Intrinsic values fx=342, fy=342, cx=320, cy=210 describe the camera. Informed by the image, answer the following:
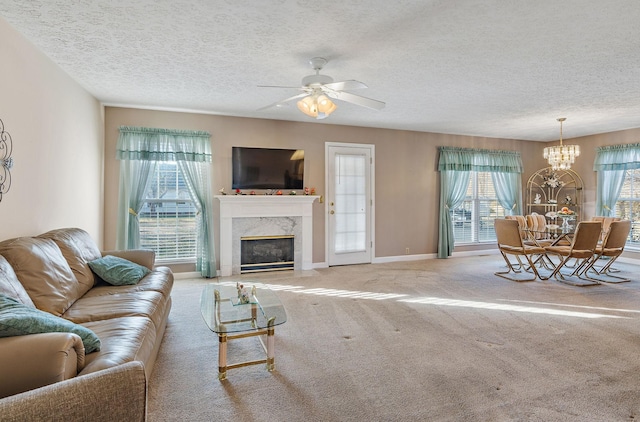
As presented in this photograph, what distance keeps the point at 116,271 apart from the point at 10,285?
3.51 feet

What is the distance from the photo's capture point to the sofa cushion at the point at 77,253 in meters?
2.83

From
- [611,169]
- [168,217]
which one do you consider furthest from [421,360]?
[611,169]

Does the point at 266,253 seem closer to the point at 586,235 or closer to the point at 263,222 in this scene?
the point at 263,222

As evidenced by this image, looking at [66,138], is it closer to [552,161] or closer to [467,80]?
[467,80]

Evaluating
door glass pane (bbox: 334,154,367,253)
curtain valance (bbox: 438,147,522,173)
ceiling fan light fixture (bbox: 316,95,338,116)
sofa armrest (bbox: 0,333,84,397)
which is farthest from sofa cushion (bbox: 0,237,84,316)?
curtain valance (bbox: 438,147,522,173)

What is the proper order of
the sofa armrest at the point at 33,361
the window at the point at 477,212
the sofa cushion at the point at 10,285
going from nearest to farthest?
the sofa armrest at the point at 33,361
the sofa cushion at the point at 10,285
the window at the point at 477,212

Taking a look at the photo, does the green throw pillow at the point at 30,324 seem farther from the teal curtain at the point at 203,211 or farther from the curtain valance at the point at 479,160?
the curtain valance at the point at 479,160

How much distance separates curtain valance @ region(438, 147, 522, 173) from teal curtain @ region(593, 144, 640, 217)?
4.59ft

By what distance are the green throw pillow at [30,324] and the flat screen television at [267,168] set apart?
12.5 ft

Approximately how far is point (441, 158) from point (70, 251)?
6148 millimetres

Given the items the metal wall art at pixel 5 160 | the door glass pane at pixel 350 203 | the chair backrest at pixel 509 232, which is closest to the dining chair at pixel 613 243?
the chair backrest at pixel 509 232

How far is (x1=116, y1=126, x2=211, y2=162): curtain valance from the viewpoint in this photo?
192 inches

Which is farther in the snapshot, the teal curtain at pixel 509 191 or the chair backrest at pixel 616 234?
A: the teal curtain at pixel 509 191

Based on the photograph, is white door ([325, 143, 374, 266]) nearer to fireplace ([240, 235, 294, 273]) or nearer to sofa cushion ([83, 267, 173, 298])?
fireplace ([240, 235, 294, 273])
